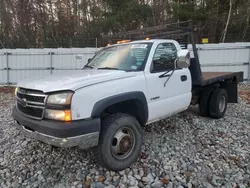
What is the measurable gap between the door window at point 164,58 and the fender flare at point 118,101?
563 millimetres

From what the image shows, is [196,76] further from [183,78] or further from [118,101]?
[118,101]

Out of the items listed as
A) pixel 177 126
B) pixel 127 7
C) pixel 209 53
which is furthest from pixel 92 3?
pixel 177 126

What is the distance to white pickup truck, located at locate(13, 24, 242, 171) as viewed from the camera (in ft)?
8.54

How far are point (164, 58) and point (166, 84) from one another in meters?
0.47

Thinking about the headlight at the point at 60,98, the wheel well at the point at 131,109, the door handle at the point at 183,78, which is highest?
the door handle at the point at 183,78

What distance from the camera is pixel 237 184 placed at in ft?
9.54

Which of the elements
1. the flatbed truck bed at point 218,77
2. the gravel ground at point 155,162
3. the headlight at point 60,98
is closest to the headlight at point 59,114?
the headlight at point 60,98

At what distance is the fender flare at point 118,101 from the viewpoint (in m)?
2.74

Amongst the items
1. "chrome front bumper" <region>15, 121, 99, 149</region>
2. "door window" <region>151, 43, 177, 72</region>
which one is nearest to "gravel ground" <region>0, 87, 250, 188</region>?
"chrome front bumper" <region>15, 121, 99, 149</region>

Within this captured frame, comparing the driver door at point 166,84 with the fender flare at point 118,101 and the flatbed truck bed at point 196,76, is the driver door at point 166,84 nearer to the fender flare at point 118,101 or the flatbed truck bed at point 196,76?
the fender flare at point 118,101

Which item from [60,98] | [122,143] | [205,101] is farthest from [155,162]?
[205,101]

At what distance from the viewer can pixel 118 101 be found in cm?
297

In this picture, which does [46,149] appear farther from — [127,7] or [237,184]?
[127,7]

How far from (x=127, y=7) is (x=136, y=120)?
16.5 metres
